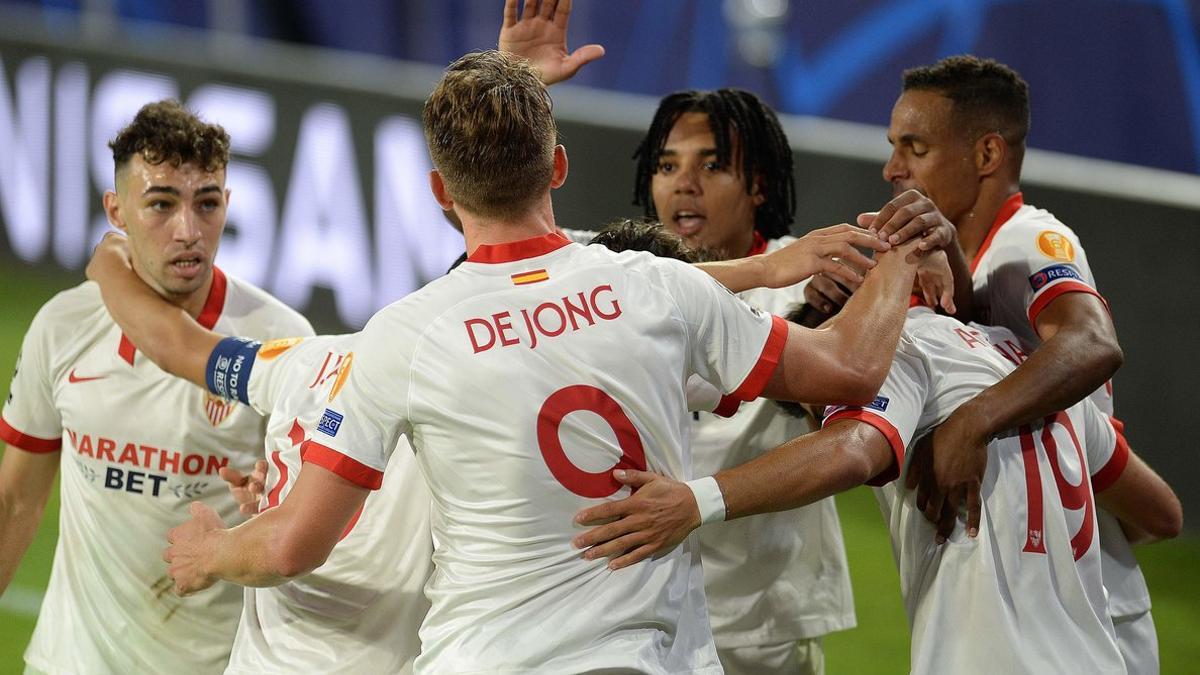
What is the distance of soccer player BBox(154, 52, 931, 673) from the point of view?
2.99 meters

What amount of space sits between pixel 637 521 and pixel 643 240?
955 millimetres

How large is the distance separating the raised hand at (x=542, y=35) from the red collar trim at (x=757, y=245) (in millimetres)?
966

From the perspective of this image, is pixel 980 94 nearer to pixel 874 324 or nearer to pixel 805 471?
pixel 874 324

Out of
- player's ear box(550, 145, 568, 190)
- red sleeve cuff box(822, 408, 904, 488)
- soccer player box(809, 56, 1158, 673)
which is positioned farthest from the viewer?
soccer player box(809, 56, 1158, 673)

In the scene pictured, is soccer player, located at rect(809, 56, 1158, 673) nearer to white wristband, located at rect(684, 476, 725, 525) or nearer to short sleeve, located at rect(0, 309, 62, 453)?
white wristband, located at rect(684, 476, 725, 525)

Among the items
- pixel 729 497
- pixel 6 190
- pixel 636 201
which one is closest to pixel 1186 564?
pixel 636 201

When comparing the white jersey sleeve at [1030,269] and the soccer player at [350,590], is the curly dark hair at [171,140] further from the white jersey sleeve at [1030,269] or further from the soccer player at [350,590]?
the white jersey sleeve at [1030,269]

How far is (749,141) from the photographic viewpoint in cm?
510

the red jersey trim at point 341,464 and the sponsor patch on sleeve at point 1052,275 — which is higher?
the sponsor patch on sleeve at point 1052,275

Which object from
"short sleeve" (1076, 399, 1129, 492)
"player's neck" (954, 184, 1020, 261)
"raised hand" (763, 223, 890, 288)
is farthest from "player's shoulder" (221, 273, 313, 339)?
"short sleeve" (1076, 399, 1129, 492)

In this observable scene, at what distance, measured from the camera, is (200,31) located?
1121cm

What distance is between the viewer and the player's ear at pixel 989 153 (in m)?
4.32

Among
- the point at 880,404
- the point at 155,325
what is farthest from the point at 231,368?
the point at 880,404

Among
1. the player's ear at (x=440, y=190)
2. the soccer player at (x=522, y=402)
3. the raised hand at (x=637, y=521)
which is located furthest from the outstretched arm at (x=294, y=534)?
the player's ear at (x=440, y=190)
